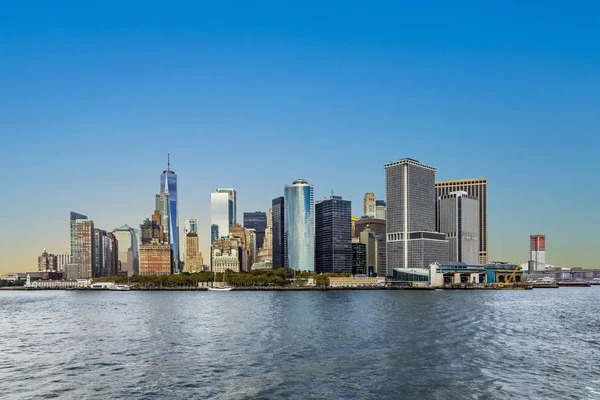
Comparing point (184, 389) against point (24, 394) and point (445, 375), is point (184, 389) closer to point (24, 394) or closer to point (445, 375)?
point (24, 394)

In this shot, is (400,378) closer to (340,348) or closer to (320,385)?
(320,385)

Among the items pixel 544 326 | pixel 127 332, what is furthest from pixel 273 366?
pixel 544 326

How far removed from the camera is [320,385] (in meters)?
41.5

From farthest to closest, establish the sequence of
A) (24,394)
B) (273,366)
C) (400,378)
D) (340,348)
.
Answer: (340,348), (273,366), (400,378), (24,394)

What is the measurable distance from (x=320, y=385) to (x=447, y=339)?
28582mm

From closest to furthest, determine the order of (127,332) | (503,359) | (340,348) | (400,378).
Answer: (400,378), (503,359), (340,348), (127,332)

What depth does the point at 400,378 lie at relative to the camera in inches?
1730

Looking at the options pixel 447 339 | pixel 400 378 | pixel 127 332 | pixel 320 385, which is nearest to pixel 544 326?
pixel 447 339

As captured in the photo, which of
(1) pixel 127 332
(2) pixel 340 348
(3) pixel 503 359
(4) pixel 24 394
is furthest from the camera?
(1) pixel 127 332

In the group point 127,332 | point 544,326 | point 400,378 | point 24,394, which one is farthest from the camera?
point 544,326

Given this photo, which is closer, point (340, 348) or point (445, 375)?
point (445, 375)

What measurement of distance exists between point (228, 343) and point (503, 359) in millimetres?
29130

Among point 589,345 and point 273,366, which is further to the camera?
point 589,345

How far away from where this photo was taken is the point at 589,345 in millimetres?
62688
